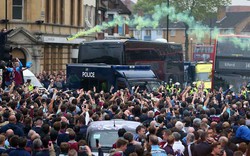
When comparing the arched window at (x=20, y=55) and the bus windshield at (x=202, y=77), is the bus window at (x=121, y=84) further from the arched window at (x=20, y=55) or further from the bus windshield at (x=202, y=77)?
the arched window at (x=20, y=55)

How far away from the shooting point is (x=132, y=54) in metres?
36.4

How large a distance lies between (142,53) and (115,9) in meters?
38.1

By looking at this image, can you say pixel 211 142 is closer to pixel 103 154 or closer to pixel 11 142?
pixel 103 154

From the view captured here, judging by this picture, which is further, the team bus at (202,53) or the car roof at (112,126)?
the team bus at (202,53)

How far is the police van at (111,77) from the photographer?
31.0 metres

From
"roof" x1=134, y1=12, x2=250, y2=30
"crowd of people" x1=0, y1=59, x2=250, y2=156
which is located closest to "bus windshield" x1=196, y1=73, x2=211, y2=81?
"crowd of people" x1=0, y1=59, x2=250, y2=156

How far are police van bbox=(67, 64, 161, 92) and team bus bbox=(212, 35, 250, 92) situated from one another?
4.49 m

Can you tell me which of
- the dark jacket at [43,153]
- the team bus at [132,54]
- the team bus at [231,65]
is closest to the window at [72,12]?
the team bus at [132,54]

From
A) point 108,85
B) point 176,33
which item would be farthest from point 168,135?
point 176,33

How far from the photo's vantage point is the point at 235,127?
1655 centimetres

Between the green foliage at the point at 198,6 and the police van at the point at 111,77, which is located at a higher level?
the green foliage at the point at 198,6

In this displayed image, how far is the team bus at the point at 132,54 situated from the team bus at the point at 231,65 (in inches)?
144

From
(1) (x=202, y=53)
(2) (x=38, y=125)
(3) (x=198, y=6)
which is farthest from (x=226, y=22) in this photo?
(2) (x=38, y=125)

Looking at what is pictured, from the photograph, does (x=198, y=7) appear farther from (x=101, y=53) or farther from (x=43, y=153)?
(x=43, y=153)
